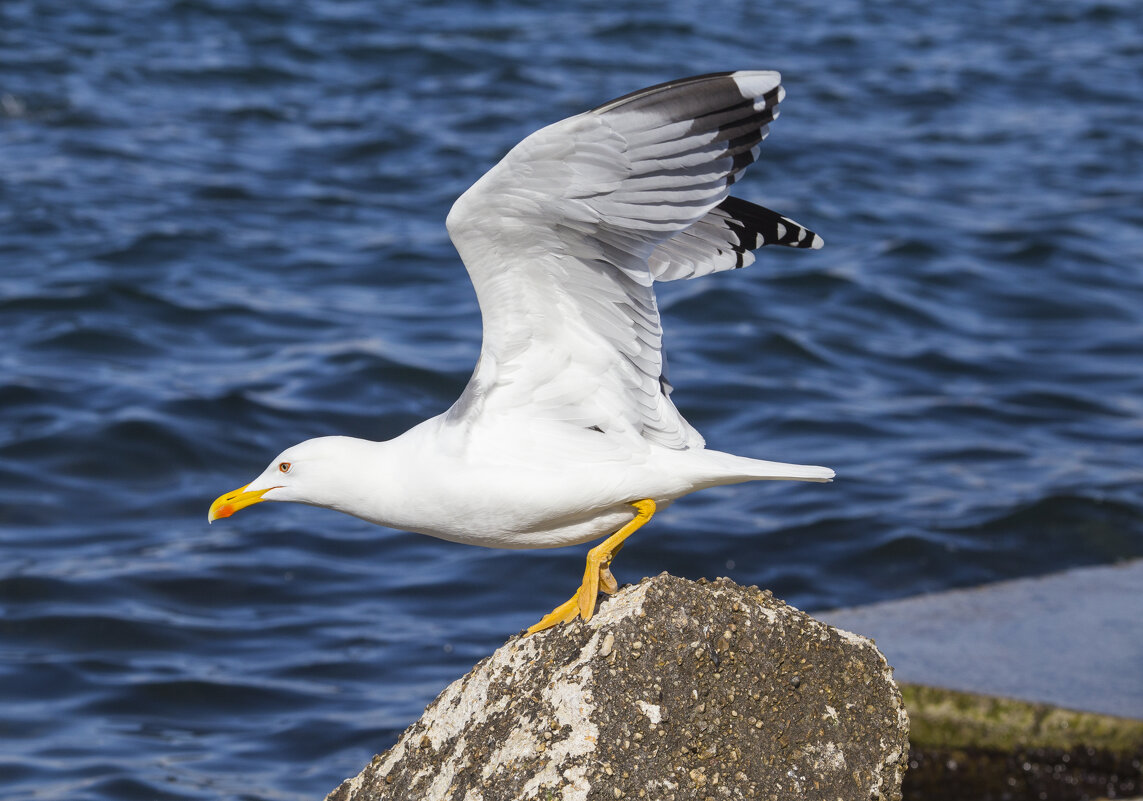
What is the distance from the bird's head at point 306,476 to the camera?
13.6 ft

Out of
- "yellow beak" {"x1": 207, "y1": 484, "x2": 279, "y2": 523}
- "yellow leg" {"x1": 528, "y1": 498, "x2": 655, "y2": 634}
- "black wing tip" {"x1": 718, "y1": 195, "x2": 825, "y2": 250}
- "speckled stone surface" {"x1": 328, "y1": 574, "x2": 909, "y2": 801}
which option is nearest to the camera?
"speckled stone surface" {"x1": 328, "y1": 574, "x2": 909, "y2": 801}

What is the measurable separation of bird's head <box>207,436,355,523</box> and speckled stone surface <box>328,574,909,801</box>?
750 millimetres

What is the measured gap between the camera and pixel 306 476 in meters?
4.20

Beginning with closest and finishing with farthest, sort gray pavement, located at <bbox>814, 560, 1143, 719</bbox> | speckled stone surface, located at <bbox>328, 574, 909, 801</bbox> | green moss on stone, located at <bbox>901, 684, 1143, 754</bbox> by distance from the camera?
speckled stone surface, located at <bbox>328, 574, 909, 801</bbox> < green moss on stone, located at <bbox>901, 684, 1143, 754</bbox> < gray pavement, located at <bbox>814, 560, 1143, 719</bbox>

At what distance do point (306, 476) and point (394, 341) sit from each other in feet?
22.9

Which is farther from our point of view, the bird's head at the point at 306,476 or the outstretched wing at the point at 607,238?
the bird's head at the point at 306,476

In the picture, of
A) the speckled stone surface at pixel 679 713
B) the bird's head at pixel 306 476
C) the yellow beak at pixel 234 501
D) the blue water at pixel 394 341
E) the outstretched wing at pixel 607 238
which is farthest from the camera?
the blue water at pixel 394 341

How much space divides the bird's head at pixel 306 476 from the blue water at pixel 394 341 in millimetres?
2233

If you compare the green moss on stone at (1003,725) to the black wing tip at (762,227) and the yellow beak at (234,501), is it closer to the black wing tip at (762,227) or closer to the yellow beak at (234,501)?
the black wing tip at (762,227)

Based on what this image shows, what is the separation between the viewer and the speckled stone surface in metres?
3.51

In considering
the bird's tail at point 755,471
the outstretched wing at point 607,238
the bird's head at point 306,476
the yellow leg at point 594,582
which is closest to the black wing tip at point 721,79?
the outstretched wing at point 607,238

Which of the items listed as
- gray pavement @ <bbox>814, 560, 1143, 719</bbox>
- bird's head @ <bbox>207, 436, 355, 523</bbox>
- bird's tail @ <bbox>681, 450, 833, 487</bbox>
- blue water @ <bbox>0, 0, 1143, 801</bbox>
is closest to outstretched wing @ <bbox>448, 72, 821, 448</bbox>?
bird's tail @ <bbox>681, 450, 833, 487</bbox>

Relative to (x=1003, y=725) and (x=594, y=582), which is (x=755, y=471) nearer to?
(x=594, y=582)

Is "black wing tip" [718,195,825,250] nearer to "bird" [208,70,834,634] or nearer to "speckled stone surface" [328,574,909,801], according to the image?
"bird" [208,70,834,634]
